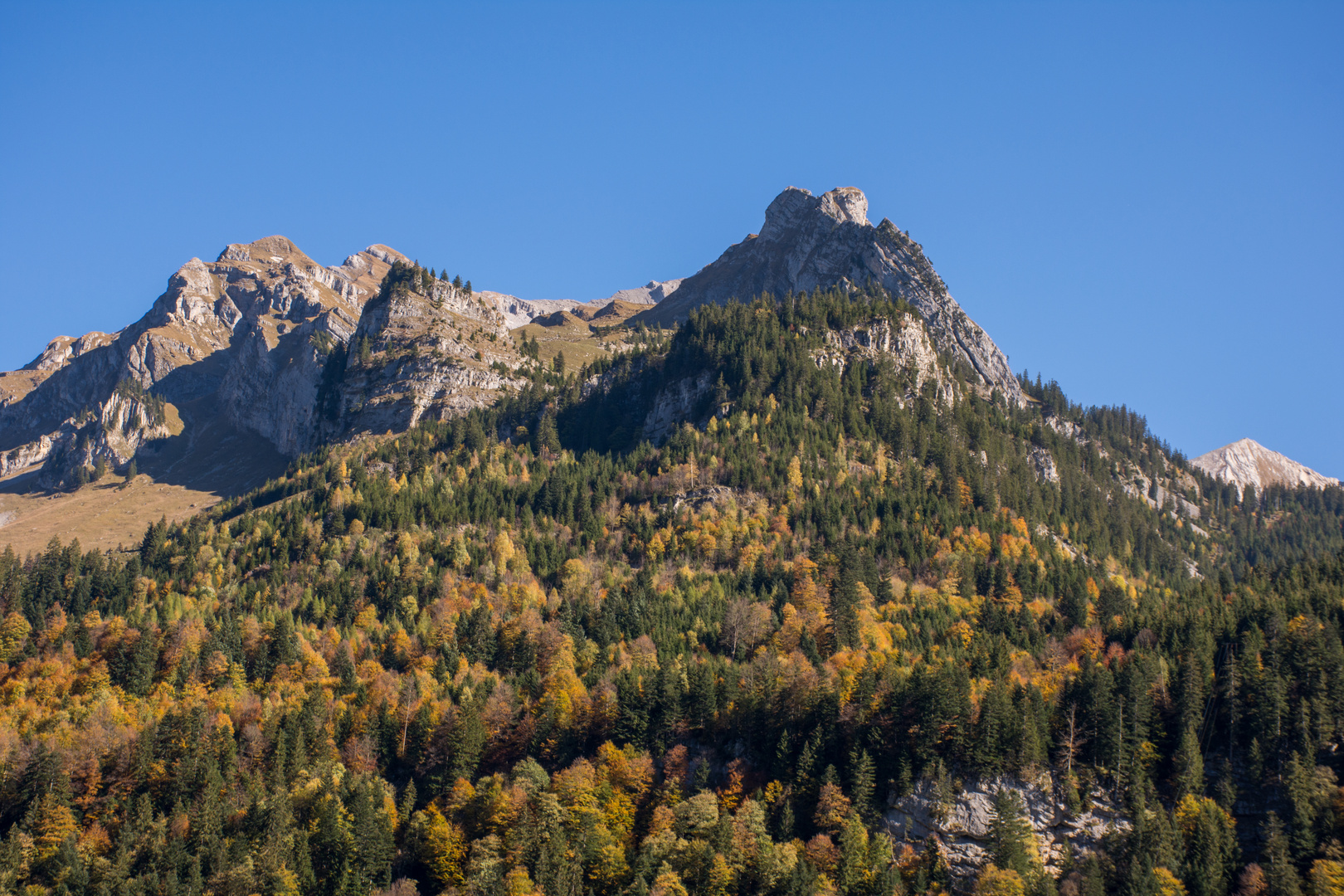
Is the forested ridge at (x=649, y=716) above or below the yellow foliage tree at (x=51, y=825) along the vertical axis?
above

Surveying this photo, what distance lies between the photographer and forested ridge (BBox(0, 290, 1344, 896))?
309 ft

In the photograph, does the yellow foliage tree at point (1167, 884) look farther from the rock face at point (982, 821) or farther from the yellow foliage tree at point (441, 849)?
the yellow foliage tree at point (441, 849)

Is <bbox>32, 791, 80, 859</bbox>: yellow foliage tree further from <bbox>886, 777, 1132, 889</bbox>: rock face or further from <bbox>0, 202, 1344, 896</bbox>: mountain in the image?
<bbox>886, 777, 1132, 889</bbox>: rock face

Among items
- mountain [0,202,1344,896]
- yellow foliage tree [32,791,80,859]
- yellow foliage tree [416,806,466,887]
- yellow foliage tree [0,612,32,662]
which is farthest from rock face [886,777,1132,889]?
yellow foliage tree [0,612,32,662]

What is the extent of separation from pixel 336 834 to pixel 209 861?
11574 mm

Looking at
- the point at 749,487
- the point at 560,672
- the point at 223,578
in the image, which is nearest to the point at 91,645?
the point at 223,578

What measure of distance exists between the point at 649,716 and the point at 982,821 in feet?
123

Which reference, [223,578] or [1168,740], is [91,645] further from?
[1168,740]

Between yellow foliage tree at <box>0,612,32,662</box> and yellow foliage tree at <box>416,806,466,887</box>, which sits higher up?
yellow foliage tree at <box>0,612,32,662</box>

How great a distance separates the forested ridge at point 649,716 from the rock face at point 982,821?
2.89 feet

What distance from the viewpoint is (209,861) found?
3812 inches

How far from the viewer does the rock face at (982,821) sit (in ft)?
309

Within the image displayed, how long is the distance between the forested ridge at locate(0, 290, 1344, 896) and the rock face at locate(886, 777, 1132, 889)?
34.7 inches

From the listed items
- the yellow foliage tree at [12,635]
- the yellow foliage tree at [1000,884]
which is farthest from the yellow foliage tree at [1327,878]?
the yellow foliage tree at [12,635]
